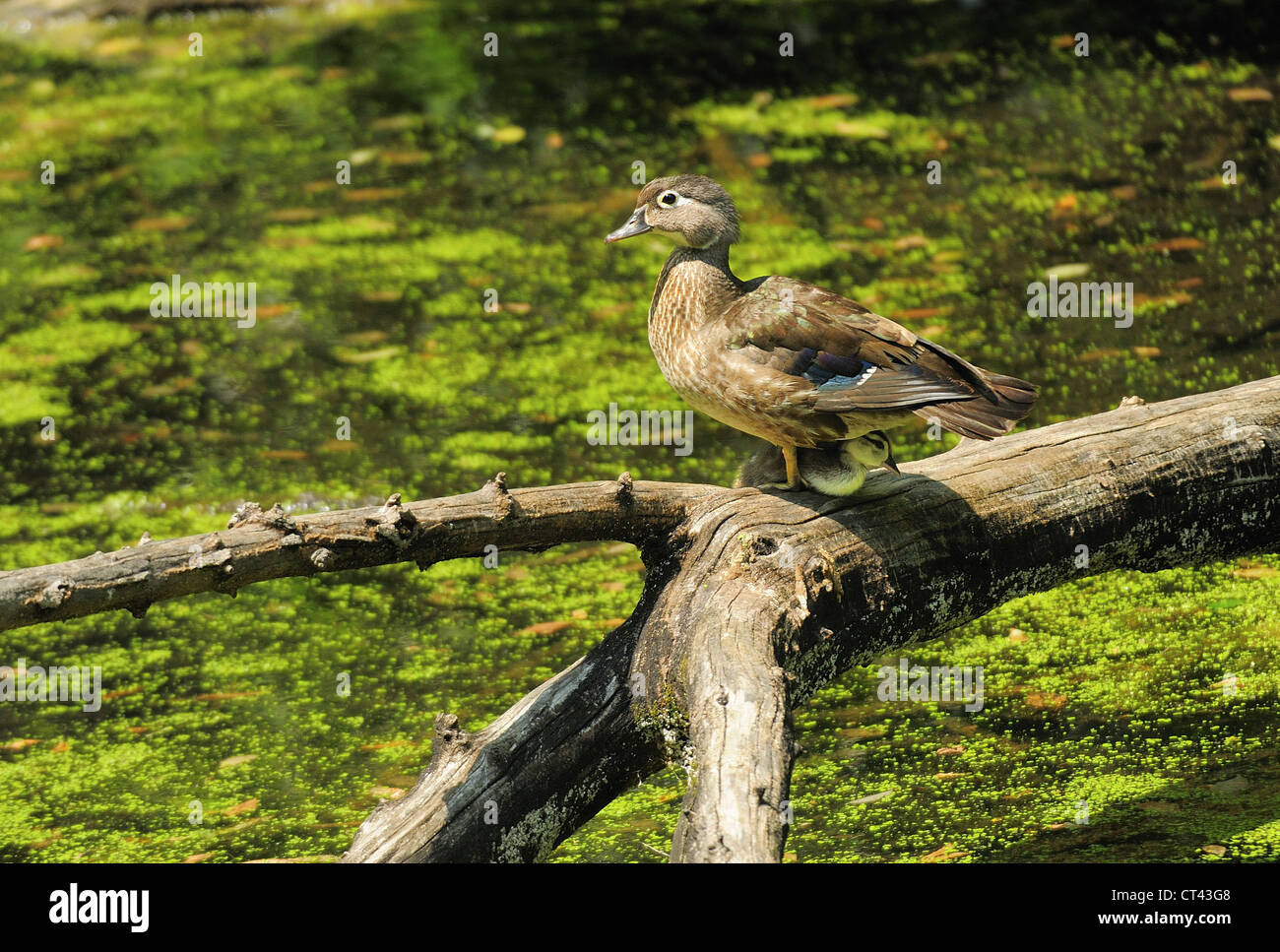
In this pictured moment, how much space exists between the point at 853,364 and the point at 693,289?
444mm

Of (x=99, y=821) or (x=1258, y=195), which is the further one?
(x=1258, y=195)

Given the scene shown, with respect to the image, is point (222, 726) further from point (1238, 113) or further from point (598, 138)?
point (1238, 113)

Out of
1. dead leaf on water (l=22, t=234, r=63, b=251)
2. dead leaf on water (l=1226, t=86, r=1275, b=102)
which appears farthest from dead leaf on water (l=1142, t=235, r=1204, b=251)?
dead leaf on water (l=22, t=234, r=63, b=251)

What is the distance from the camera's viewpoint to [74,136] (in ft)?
27.6

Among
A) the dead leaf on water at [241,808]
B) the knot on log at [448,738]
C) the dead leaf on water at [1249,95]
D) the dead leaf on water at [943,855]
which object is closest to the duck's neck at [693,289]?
the knot on log at [448,738]

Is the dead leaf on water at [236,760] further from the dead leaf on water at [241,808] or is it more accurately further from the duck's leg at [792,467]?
the duck's leg at [792,467]

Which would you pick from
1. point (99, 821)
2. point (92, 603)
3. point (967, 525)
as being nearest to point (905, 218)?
point (967, 525)

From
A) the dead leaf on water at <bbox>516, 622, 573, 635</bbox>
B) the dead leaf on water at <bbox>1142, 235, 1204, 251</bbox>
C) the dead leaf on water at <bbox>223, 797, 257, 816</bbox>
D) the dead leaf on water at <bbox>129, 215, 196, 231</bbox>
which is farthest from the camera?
the dead leaf on water at <bbox>129, 215, 196, 231</bbox>

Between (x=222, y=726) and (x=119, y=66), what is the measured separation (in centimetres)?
682

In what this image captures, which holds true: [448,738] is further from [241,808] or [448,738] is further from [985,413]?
[985,413]

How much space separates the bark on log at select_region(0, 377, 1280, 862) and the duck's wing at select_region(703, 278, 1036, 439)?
0.29 metres

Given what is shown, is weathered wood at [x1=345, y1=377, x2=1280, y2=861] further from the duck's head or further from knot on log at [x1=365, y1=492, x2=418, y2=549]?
the duck's head

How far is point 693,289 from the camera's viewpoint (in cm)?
314

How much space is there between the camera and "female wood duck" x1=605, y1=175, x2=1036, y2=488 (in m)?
2.81
